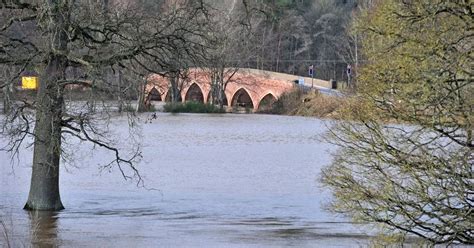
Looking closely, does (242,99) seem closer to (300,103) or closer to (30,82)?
(300,103)

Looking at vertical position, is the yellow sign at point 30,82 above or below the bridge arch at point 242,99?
above

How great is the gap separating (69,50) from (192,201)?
19.3ft

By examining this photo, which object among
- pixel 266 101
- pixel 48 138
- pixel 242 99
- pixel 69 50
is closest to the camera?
pixel 69 50

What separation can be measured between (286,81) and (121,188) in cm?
3725

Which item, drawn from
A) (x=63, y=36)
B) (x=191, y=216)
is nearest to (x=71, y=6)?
(x=63, y=36)

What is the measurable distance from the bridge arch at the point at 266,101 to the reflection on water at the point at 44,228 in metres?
44.8

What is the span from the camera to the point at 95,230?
17.5 meters

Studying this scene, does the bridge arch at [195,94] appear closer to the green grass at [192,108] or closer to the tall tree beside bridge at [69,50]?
the green grass at [192,108]

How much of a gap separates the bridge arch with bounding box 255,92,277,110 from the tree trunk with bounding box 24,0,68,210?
4451 centimetres

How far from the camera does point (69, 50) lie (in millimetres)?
17516

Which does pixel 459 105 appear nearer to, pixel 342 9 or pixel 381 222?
pixel 381 222

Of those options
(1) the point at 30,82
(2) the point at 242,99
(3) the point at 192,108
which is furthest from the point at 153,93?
(2) the point at 242,99

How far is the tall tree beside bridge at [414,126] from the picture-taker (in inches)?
482

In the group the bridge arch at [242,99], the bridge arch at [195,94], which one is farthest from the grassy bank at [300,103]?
the bridge arch at [195,94]
